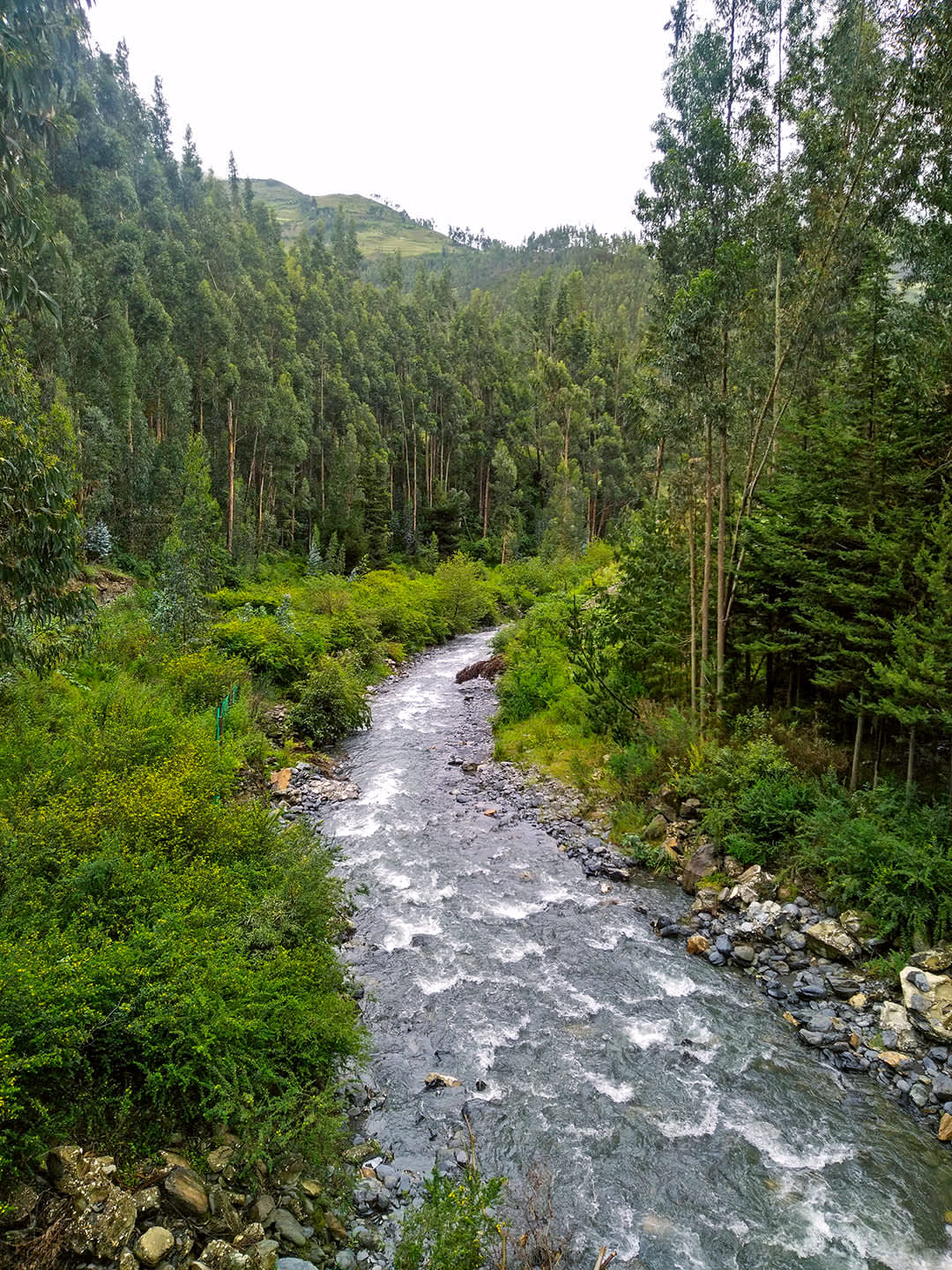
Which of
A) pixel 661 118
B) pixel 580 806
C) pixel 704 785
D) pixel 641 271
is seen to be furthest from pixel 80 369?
Result: pixel 641 271

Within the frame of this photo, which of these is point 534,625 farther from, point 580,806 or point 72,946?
point 72,946

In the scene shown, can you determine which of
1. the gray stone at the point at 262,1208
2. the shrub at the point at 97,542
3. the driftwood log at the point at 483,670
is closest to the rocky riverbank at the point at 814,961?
the gray stone at the point at 262,1208

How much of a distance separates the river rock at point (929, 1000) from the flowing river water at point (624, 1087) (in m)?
0.95

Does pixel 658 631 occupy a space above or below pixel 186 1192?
above

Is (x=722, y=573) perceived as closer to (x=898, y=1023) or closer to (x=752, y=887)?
(x=752, y=887)

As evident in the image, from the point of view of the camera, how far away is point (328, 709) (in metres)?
18.7

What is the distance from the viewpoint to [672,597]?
47.8 feet

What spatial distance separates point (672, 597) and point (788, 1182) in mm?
10467

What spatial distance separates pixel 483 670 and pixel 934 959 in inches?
808

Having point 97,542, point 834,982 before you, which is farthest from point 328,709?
point 97,542

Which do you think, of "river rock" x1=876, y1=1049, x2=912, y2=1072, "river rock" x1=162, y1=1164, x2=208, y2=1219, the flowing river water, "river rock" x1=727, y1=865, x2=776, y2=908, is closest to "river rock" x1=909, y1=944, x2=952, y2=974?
"river rock" x1=876, y1=1049, x2=912, y2=1072

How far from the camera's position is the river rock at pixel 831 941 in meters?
8.44

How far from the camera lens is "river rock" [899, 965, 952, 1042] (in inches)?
280

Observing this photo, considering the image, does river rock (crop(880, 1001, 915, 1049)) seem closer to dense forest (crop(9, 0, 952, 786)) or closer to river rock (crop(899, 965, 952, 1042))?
river rock (crop(899, 965, 952, 1042))
